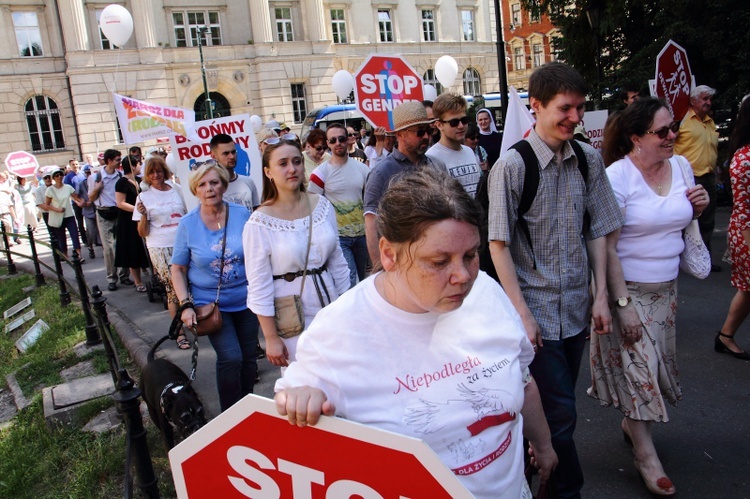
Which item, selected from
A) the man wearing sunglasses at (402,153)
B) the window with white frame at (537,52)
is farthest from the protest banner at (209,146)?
the window with white frame at (537,52)

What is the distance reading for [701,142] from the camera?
6.90m

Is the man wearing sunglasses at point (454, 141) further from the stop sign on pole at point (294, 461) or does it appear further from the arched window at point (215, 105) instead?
the arched window at point (215, 105)

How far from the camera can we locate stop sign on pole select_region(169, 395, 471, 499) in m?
1.21

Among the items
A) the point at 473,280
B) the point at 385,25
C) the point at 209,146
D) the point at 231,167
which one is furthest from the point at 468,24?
the point at 473,280

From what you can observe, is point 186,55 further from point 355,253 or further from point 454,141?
point 454,141

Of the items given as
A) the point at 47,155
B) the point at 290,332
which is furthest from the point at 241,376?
the point at 47,155

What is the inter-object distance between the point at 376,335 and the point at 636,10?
13.2 meters

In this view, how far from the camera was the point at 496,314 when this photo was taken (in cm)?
173

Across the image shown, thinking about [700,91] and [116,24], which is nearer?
[700,91]

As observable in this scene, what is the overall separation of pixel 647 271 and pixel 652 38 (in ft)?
37.0

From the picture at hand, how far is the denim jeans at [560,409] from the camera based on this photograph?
2.82 m

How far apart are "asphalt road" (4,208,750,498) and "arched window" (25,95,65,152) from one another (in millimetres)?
36098

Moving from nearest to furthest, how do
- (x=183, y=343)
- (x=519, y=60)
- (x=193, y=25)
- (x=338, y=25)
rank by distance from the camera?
(x=183, y=343), (x=193, y=25), (x=338, y=25), (x=519, y=60)

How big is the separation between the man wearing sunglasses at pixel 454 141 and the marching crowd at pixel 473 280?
0.05 feet
